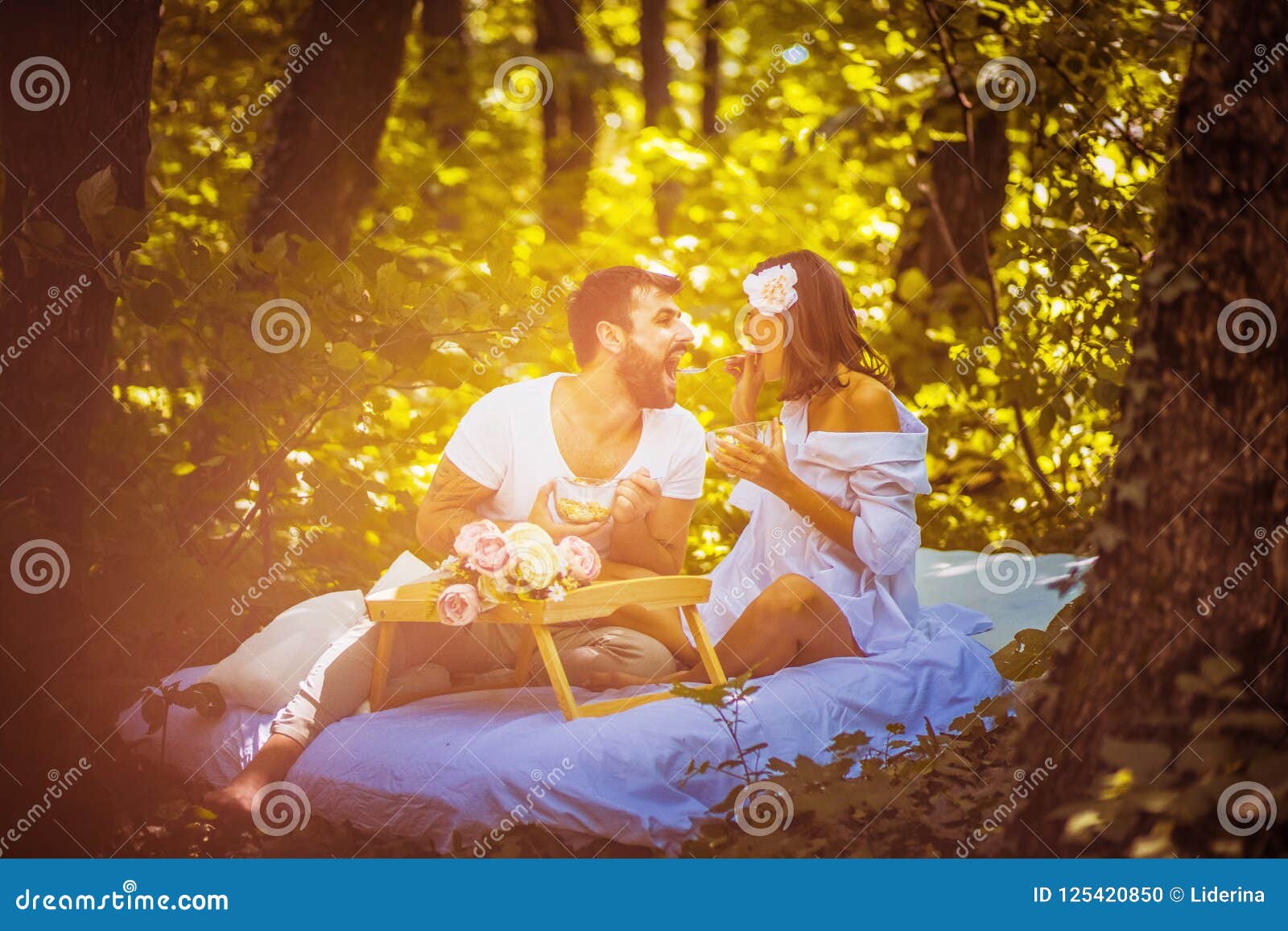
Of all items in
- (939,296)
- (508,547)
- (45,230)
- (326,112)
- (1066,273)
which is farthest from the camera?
(326,112)

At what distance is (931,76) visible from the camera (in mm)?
5812

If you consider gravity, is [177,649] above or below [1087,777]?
below

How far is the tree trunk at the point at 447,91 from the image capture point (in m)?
7.95

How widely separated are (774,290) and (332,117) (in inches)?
112

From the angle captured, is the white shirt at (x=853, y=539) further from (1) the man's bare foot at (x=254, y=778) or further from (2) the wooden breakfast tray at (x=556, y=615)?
(1) the man's bare foot at (x=254, y=778)

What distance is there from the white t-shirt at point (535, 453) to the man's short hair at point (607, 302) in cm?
21

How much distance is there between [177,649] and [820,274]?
259cm

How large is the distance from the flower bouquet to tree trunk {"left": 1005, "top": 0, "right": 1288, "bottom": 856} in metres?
1.51

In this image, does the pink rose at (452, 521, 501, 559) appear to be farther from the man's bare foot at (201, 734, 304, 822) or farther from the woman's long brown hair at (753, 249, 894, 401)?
the woman's long brown hair at (753, 249, 894, 401)

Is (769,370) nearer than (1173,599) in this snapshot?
No

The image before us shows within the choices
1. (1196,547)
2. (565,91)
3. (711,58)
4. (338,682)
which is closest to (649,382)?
(338,682)

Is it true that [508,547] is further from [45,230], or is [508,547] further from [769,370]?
[45,230]

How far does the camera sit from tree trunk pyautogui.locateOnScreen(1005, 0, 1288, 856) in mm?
2938
